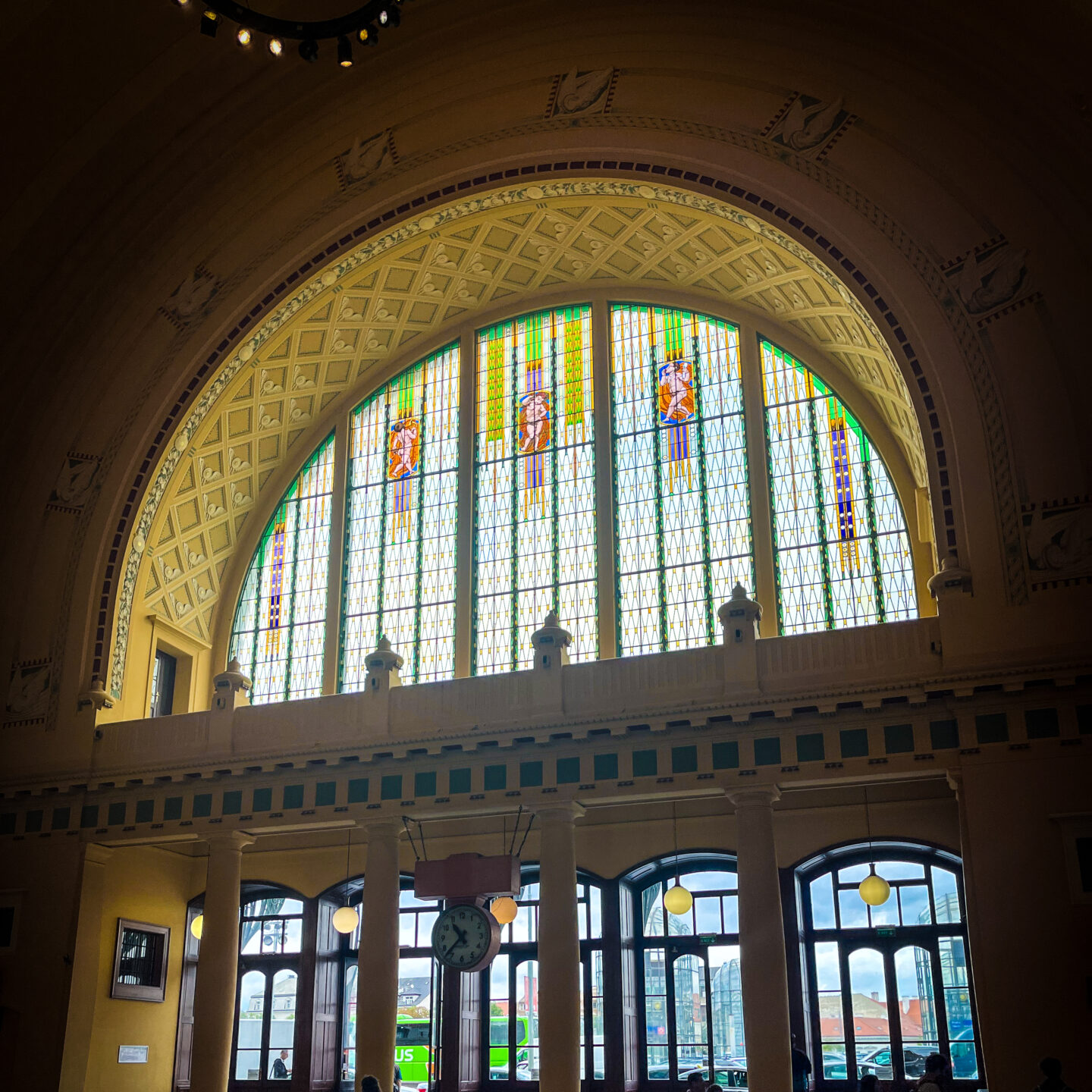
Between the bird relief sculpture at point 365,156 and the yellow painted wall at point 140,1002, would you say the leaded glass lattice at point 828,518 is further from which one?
the yellow painted wall at point 140,1002

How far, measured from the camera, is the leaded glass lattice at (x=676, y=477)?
53.1ft

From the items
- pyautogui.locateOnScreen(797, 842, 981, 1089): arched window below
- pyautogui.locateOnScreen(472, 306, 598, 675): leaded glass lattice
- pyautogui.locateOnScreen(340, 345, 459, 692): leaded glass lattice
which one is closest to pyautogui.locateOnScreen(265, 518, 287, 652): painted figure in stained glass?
pyautogui.locateOnScreen(340, 345, 459, 692): leaded glass lattice

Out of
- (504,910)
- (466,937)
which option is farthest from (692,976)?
(466,937)

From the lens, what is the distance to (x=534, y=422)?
1803 centimetres

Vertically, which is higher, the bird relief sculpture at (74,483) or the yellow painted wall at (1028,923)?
the bird relief sculpture at (74,483)

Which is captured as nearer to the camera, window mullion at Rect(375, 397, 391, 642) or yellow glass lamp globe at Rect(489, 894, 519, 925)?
yellow glass lamp globe at Rect(489, 894, 519, 925)

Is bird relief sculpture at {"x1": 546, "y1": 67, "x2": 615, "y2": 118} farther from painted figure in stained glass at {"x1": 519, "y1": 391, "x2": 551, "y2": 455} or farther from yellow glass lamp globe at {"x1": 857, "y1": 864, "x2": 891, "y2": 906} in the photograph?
yellow glass lamp globe at {"x1": 857, "y1": 864, "x2": 891, "y2": 906}

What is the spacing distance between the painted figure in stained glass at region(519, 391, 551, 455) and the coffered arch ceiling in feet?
5.88

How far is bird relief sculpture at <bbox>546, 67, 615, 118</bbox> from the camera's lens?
15.8 metres

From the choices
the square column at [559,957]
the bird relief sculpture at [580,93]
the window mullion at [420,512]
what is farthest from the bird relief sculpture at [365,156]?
the square column at [559,957]

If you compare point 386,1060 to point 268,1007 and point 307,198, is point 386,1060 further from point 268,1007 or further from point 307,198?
point 307,198

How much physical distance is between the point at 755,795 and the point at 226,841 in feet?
22.8

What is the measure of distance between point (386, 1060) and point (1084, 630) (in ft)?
29.1

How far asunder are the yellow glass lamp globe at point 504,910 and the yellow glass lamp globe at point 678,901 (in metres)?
1.79
